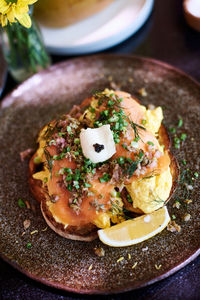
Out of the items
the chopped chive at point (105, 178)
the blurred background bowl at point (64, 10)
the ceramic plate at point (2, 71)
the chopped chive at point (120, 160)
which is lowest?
the chopped chive at point (105, 178)

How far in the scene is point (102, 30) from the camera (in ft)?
10.2

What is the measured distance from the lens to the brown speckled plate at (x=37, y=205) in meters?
1.83

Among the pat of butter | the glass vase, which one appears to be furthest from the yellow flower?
the pat of butter

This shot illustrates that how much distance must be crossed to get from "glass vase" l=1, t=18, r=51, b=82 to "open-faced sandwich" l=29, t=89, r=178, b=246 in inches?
36.2

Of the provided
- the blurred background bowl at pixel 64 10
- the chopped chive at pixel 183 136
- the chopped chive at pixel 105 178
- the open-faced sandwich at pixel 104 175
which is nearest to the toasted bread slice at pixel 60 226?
the open-faced sandwich at pixel 104 175

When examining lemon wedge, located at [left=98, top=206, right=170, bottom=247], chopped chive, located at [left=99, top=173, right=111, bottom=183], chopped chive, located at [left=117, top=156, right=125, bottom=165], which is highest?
chopped chive, located at [left=117, top=156, right=125, bottom=165]

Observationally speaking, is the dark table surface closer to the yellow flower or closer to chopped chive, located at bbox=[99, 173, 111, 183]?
chopped chive, located at bbox=[99, 173, 111, 183]

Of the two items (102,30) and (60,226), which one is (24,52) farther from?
(60,226)

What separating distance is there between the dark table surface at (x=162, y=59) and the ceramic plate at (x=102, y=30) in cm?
11

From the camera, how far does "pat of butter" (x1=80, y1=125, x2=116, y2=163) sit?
191cm

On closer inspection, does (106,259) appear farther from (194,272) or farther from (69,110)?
(69,110)

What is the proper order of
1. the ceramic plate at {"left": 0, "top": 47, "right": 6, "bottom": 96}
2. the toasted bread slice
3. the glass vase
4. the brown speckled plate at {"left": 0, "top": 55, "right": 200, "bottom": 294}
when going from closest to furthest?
the brown speckled plate at {"left": 0, "top": 55, "right": 200, "bottom": 294}
the toasted bread slice
the glass vase
the ceramic plate at {"left": 0, "top": 47, "right": 6, "bottom": 96}

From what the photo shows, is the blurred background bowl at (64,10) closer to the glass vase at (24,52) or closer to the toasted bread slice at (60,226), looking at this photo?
the glass vase at (24,52)

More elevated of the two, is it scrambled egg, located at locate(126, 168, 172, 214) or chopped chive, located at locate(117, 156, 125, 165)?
chopped chive, located at locate(117, 156, 125, 165)
